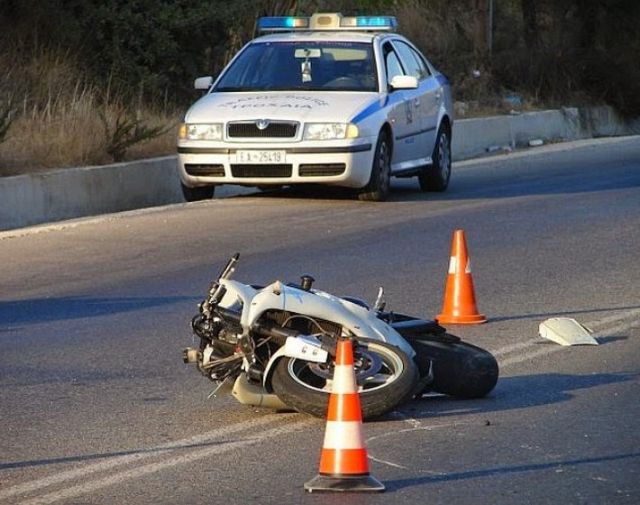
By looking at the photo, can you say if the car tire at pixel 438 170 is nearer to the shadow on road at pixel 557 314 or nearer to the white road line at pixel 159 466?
the shadow on road at pixel 557 314

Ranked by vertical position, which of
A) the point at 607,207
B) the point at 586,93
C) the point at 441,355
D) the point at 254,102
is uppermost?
the point at 441,355

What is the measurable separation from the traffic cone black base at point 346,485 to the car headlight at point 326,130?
9780 mm

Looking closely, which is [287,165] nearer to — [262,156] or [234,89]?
[262,156]

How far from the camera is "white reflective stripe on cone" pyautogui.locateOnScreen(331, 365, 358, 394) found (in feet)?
19.2

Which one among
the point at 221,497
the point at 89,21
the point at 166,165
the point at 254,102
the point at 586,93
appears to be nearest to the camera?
the point at 221,497

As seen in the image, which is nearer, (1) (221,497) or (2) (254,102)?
(1) (221,497)

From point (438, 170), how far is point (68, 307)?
8010mm

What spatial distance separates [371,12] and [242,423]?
89.6 feet

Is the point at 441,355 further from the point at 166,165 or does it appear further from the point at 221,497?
the point at 166,165

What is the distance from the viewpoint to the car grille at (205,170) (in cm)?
1560

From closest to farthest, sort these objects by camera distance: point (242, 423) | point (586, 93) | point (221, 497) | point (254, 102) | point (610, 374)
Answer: point (221, 497), point (242, 423), point (610, 374), point (254, 102), point (586, 93)

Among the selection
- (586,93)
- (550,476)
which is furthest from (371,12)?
(550,476)

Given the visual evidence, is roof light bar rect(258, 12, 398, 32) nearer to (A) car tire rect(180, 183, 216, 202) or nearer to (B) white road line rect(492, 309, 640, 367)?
(A) car tire rect(180, 183, 216, 202)

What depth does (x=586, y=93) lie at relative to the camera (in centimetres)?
3073
